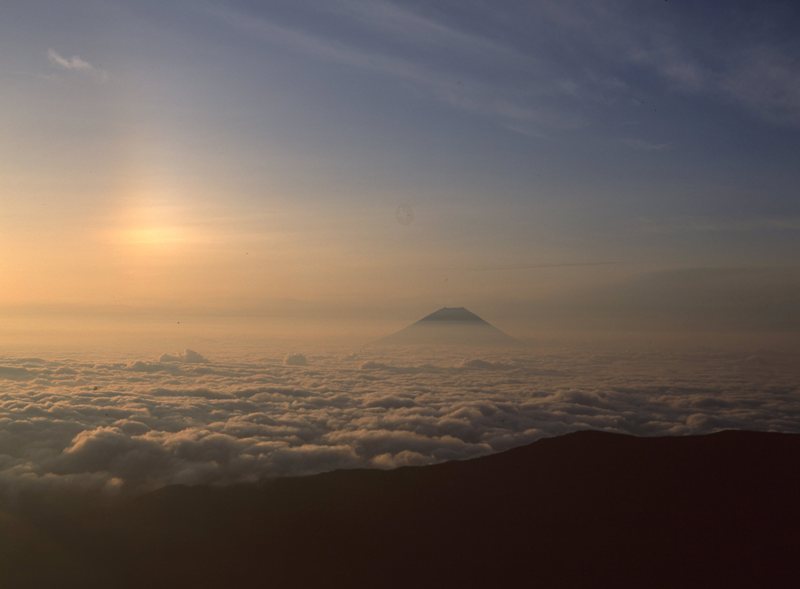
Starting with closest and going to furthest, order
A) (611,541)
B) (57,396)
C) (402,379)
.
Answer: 1. (611,541)
2. (57,396)
3. (402,379)

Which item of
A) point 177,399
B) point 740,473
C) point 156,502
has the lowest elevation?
point 740,473

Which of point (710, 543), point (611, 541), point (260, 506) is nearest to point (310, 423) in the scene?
point (260, 506)

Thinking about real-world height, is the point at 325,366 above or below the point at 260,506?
above

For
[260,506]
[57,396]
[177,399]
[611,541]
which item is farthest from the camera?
[177,399]

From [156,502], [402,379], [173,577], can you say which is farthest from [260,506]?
[402,379]

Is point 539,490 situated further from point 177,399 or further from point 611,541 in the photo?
point 177,399

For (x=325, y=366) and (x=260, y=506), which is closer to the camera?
(x=260, y=506)
